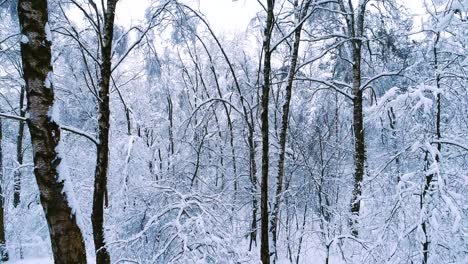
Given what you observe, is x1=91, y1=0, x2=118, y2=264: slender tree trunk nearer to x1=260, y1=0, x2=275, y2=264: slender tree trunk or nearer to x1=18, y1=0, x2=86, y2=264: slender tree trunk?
x1=18, y1=0, x2=86, y2=264: slender tree trunk

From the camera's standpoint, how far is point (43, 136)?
3.25 metres

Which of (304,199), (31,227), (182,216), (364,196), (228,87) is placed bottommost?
(31,227)

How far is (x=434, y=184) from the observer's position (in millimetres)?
4059

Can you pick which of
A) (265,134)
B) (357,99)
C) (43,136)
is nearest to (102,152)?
(43,136)

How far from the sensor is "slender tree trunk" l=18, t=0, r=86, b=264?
3.23m

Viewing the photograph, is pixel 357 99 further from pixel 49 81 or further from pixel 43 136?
pixel 43 136

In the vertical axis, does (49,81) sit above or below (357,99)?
below

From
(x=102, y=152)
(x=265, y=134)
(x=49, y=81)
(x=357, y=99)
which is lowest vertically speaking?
(x=102, y=152)

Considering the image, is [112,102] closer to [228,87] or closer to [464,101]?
[228,87]

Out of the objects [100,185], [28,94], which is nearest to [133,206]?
[100,185]

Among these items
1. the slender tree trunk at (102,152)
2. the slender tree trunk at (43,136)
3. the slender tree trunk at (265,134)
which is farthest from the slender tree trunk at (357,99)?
the slender tree trunk at (43,136)

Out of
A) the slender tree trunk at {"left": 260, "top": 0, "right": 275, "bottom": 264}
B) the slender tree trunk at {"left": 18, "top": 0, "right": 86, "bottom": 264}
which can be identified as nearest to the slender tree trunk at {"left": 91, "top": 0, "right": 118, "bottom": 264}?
the slender tree trunk at {"left": 18, "top": 0, "right": 86, "bottom": 264}

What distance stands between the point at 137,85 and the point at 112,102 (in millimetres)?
6989

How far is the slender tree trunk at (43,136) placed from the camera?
323 centimetres
